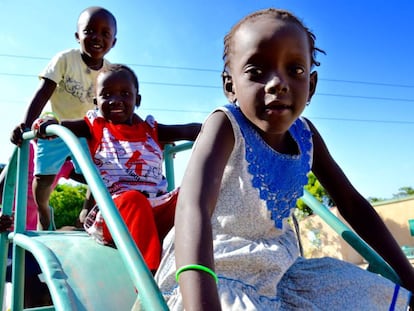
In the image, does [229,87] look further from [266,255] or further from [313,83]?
[266,255]

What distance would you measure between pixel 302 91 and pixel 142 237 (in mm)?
655

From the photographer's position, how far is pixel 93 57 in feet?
9.41

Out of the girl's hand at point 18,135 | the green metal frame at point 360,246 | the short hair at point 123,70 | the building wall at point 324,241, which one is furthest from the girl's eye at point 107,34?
the building wall at point 324,241

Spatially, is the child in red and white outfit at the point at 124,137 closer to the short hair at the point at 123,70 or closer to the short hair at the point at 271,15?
the short hair at the point at 123,70

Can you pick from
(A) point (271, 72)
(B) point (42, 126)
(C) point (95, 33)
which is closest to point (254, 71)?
(A) point (271, 72)

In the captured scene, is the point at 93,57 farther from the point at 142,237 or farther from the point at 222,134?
the point at 222,134

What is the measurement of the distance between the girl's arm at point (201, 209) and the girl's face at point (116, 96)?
116cm

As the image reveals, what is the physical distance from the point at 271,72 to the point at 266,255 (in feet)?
1.27

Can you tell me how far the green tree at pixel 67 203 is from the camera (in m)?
17.0

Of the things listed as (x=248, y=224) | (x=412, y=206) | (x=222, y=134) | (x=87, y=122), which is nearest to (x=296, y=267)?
(x=248, y=224)

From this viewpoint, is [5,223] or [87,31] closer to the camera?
[5,223]

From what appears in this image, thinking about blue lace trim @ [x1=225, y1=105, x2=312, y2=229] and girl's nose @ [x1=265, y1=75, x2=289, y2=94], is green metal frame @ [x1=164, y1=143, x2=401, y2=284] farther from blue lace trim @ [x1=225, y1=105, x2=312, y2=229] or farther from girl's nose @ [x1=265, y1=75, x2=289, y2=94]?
girl's nose @ [x1=265, y1=75, x2=289, y2=94]

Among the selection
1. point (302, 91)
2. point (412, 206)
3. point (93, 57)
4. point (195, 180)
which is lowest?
point (412, 206)

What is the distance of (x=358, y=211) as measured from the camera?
4.17ft
